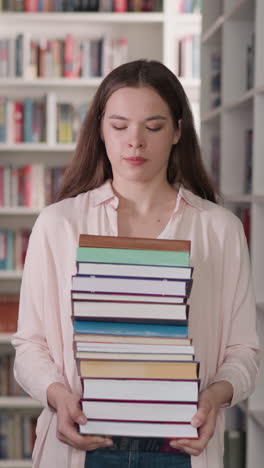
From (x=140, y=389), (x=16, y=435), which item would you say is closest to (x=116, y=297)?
(x=140, y=389)

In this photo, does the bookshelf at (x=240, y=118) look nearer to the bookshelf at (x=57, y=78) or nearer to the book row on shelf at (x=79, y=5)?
the bookshelf at (x=57, y=78)

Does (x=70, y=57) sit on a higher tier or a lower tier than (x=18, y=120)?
higher

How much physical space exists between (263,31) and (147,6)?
76.4 inches

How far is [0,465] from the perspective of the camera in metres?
4.50

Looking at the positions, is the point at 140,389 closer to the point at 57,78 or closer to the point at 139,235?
the point at 139,235

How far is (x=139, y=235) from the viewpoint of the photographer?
5.17 feet

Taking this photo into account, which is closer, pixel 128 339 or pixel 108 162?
pixel 128 339

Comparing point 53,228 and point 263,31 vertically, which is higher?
point 263,31

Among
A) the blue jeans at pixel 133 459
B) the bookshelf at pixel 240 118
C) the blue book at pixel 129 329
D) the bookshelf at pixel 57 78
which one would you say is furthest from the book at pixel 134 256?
the bookshelf at pixel 57 78

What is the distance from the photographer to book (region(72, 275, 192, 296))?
133cm

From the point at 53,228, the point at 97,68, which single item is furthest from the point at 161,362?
the point at 97,68

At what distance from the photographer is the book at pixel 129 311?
1318 mm

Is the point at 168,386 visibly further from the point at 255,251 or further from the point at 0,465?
the point at 0,465

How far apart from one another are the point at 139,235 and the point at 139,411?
39 cm
